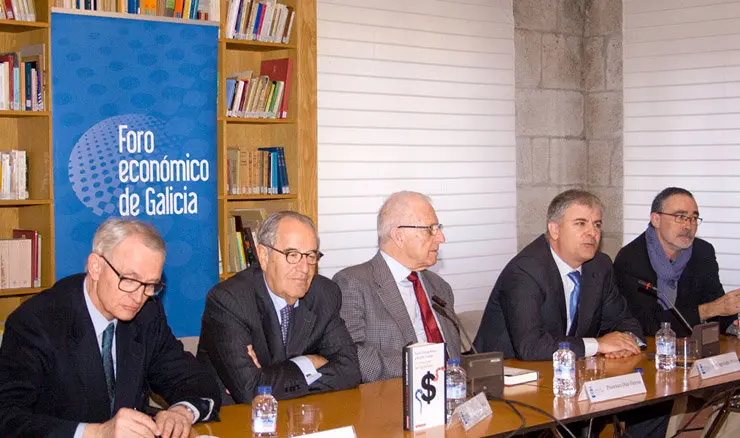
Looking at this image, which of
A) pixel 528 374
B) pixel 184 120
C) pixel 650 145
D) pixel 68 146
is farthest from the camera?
pixel 650 145

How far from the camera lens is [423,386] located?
119 inches

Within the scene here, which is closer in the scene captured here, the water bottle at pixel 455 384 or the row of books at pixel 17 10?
the water bottle at pixel 455 384

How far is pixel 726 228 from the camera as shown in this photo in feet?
22.2

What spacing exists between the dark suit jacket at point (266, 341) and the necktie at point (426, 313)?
46cm

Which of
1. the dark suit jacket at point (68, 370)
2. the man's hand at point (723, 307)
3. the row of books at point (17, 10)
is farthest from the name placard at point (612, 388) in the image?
the row of books at point (17, 10)

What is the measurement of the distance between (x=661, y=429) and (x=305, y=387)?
2.10 meters

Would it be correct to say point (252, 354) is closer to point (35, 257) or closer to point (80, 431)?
point (80, 431)

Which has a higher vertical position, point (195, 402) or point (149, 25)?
point (149, 25)

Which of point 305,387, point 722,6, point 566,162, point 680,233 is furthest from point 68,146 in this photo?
point 722,6

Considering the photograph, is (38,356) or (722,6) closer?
(38,356)

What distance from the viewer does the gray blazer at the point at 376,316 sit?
391 centimetres

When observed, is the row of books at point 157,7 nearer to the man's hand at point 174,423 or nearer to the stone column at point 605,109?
the man's hand at point 174,423

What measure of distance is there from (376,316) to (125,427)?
1.48 metres

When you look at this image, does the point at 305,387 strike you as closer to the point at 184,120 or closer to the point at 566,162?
the point at 184,120
